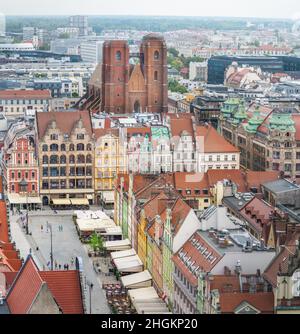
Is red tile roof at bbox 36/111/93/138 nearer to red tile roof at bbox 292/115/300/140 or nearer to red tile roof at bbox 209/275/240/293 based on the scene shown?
red tile roof at bbox 292/115/300/140

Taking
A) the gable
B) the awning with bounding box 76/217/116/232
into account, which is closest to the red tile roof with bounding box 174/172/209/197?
the awning with bounding box 76/217/116/232

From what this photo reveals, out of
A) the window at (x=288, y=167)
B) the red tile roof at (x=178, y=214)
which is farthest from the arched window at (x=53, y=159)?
the red tile roof at (x=178, y=214)

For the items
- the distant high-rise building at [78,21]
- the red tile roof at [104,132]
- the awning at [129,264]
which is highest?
the distant high-rise building at [78,21]

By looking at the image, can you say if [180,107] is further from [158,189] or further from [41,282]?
[41,282]

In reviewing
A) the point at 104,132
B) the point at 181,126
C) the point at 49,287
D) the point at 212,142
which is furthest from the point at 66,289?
the point at 181,126

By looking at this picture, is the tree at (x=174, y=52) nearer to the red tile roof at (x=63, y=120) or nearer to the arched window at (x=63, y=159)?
the red tile roof at (x=63, y=120)

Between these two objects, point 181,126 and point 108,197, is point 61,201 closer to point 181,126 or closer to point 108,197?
point 108,197
